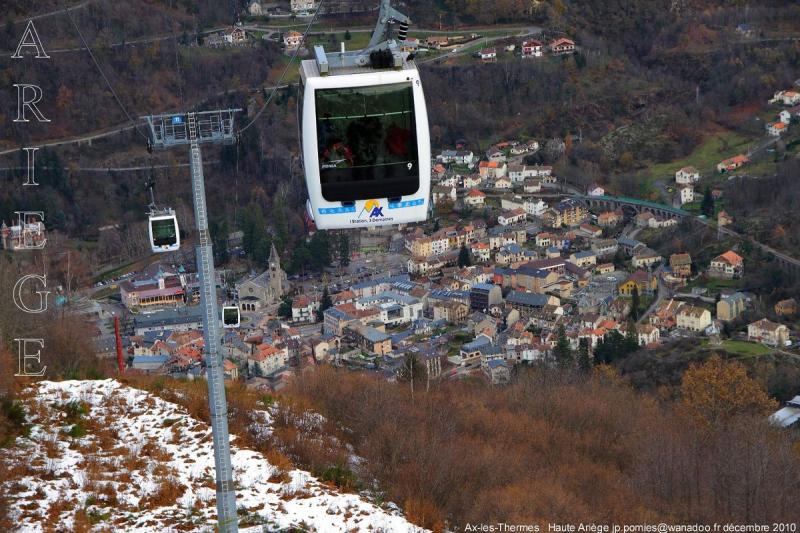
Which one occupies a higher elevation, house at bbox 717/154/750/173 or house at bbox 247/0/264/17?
house at bbox 247/0/264/17

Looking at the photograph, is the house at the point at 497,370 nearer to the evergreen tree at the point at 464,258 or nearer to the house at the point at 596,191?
the evergreen tree at the point at 464,258

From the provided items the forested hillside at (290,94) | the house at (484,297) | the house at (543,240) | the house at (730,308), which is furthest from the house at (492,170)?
the house at (730,308)

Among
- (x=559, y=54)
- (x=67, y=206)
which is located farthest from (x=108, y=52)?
(x=559, y=54)

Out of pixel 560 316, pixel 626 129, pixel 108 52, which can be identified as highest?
pixel 108 52

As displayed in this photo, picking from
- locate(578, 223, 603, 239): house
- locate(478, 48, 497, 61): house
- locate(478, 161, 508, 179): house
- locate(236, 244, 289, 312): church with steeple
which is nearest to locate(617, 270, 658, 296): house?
locate(578, 223, 603, 239): house

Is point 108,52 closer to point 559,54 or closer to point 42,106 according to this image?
point 42,106

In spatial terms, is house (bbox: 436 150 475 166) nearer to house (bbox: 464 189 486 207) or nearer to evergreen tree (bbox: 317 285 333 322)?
house (bbox: 464 189 486 207)

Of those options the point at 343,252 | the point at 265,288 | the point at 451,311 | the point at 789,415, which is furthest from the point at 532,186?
the point at 789,415
